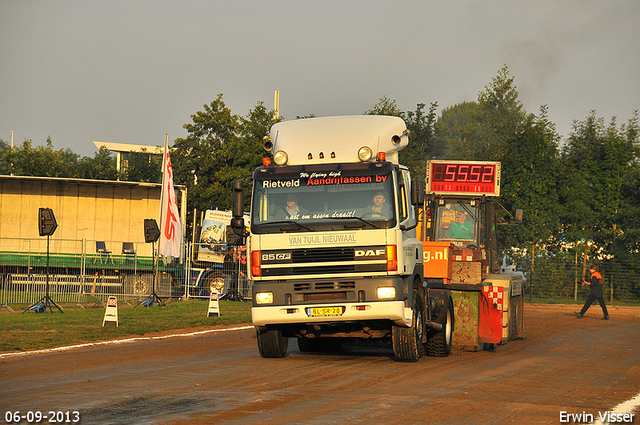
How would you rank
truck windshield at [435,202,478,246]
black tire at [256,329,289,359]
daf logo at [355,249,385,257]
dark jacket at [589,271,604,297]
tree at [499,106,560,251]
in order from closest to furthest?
daf logo at [355,249,385,257], black tire at [256,329,289,359], truck windshield at [435,202,478,246], dark jacket at [589,271,604,297], tree at [499,106,560,251]

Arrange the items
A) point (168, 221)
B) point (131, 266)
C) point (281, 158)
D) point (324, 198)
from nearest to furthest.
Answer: point (324, 198), point (281, 158), point (168, 221), point (131, 266)

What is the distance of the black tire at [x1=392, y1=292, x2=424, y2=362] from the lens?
12.0 m

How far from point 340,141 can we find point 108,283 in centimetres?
1862

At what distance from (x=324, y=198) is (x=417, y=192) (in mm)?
1503

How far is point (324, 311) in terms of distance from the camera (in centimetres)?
1159

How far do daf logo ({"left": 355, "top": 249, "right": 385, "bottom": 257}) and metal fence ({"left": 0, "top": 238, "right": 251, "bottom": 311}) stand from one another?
1821 cm

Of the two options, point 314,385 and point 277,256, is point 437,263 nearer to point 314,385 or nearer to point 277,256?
point 277,256

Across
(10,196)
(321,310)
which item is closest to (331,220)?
(321,310)

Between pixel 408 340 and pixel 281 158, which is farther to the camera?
pixel 281 158

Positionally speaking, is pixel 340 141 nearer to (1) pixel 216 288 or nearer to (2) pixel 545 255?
(1) pixel 216 288

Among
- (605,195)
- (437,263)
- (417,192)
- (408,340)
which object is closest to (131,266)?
(437,263)

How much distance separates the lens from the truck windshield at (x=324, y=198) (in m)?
11.5

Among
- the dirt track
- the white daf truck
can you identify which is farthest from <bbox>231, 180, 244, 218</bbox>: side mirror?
the dirt track

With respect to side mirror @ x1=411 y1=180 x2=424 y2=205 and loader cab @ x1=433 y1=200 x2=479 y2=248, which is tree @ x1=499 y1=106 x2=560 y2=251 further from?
side mirror @ x1=411 y1=180 x2=424 y2=205
